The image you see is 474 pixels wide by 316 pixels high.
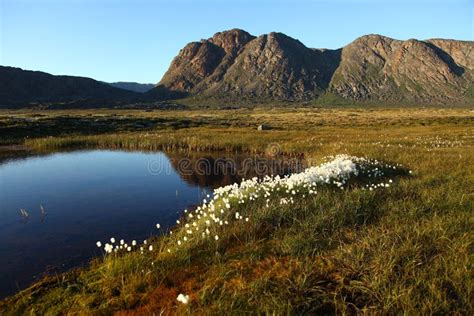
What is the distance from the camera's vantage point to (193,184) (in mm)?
22203

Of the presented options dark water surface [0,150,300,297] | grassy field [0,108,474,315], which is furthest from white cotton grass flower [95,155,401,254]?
dark water surface [0,150,300,297]

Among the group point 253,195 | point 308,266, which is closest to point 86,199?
point 253,195

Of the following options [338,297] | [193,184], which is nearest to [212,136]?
[193,184]

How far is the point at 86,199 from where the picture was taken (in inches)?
723

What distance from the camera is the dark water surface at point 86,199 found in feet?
37.7

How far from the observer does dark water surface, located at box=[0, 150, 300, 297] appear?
453 inches

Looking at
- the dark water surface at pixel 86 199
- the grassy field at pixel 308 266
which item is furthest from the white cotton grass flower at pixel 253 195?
the dark water surface at pixel 86 199

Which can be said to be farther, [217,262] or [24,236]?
[24,236]

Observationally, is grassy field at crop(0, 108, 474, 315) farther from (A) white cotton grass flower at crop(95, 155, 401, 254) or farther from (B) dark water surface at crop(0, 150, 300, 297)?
(B) dark water surface at crop(0, 150, 300, 297)

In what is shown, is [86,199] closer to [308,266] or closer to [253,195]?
[253,195]

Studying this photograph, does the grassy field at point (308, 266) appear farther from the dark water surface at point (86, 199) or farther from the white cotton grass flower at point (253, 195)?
the dark water surface at point (86, 199)

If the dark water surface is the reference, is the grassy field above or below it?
above

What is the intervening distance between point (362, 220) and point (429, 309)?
16.3ft

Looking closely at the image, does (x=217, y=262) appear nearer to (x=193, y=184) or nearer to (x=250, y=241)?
(x=250, y=241)
